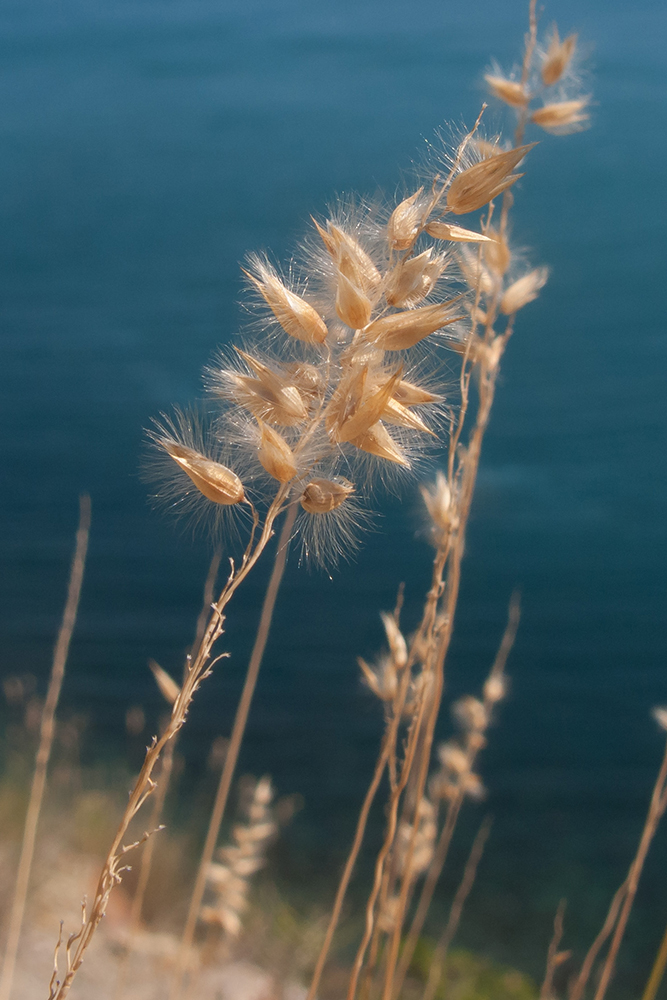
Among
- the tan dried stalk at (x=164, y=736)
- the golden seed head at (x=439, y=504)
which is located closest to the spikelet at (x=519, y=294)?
the golden seed head at (x=439, y=504)

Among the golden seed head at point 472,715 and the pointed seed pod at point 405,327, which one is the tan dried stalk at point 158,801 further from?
the golden seed head at point 472,715

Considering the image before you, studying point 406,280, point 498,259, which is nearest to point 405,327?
point 406,280

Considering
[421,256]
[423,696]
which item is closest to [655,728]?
[423,696]

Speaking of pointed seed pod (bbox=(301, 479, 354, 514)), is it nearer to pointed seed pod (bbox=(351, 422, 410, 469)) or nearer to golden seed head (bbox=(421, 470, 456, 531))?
pointed seed pod (bbox=(351, 422, 410, 469))

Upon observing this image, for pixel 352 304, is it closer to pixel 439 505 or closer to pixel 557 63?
pixel 439 505

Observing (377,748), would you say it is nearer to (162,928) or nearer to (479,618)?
(479,618)

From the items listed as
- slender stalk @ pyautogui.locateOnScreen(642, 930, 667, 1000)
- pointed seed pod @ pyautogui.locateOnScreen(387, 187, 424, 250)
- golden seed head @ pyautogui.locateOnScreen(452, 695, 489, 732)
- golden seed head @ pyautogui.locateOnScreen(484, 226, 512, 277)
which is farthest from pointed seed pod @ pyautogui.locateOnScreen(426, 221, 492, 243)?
golden seed head @ pyautogui.locateOnScreen(452, 695, 489, 732)
